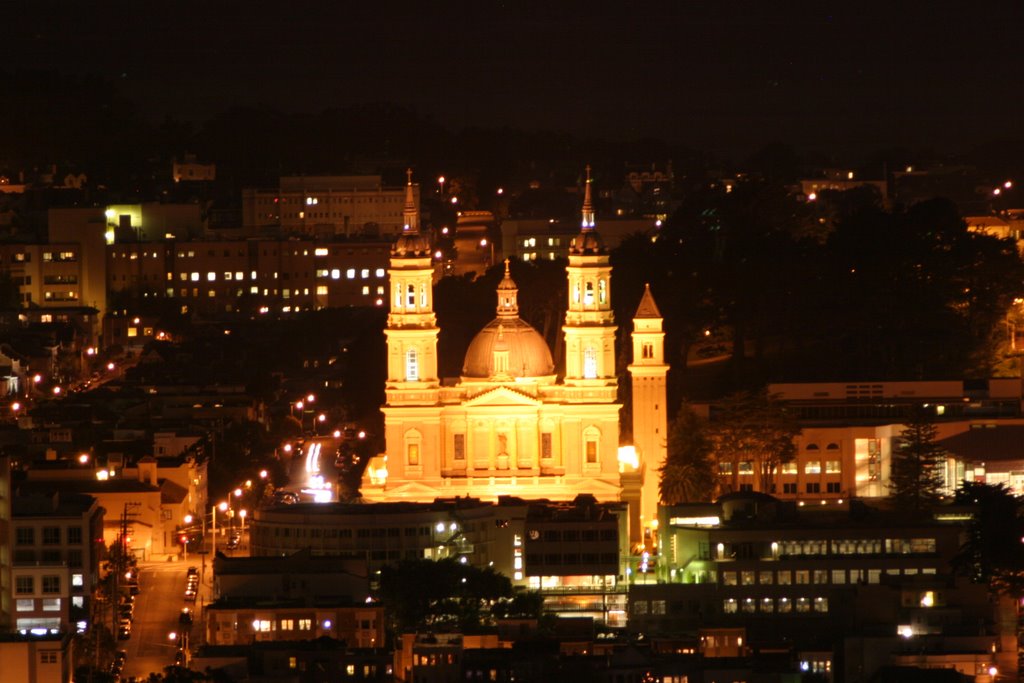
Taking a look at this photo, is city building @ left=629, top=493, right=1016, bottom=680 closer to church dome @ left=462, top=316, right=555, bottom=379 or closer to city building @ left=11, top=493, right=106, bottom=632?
church dome @ left=462, top=316, right=555, bottom=379

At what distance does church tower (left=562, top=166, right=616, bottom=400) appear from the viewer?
88000mm

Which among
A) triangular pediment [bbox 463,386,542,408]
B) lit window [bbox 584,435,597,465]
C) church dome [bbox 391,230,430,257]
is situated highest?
church dome [bbox 391,230,430,257]

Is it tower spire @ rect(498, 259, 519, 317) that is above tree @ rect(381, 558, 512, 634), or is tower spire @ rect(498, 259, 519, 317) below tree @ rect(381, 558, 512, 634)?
above

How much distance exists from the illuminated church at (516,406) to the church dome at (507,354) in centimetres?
2

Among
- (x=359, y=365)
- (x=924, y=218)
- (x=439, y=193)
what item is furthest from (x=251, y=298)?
(x=924, y=218)

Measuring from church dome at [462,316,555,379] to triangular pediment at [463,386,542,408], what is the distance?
1.97 ft

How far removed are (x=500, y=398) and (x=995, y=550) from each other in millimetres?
13895

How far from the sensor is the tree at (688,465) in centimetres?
8544

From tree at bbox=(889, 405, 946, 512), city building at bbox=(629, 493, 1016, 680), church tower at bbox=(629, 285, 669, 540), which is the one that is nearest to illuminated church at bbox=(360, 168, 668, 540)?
church tower at bbox=(629, 285, 669, 540)

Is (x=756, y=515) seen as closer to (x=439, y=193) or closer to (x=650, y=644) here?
(x=650, y=644)

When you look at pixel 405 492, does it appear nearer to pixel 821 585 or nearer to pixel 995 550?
pixel 821 585

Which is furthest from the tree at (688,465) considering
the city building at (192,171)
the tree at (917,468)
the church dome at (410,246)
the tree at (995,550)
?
the city building at (192,171)

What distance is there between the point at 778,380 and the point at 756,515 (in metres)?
13.6

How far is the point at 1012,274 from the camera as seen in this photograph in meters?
98.5
